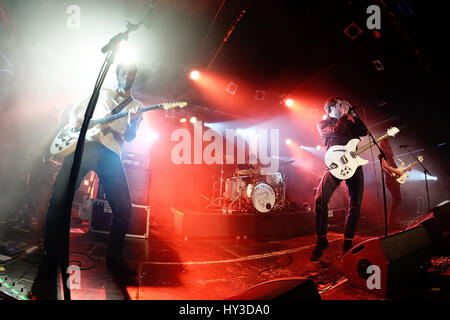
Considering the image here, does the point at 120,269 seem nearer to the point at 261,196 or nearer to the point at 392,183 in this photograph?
the point at 261,196

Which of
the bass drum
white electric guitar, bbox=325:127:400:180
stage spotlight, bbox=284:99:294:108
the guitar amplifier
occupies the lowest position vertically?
the guitar amplifier

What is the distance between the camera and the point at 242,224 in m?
5.32

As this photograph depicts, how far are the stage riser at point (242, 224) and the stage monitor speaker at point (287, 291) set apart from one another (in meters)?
3.73

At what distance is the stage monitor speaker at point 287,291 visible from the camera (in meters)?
1.06

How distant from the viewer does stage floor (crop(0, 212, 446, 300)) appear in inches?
74.1

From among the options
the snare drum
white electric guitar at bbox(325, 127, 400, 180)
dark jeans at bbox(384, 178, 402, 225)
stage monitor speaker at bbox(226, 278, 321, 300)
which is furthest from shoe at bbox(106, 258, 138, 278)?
dark jeans at bbox(384, 178, 402, 225)

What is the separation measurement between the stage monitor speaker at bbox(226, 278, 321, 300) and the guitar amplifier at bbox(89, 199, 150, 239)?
366cm

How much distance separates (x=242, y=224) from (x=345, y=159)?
117 inches

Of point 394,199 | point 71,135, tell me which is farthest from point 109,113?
point 394,199

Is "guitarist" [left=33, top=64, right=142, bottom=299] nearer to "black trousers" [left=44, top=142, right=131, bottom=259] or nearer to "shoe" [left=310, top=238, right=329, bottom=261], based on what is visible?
"black trousers" [left=44, top=142, right=131, bottom=259]

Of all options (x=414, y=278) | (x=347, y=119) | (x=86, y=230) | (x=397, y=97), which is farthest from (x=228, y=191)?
(x=397, y=97)

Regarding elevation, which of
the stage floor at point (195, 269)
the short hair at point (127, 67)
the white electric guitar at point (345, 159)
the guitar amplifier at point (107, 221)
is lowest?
the stage floor at point (195, 269)

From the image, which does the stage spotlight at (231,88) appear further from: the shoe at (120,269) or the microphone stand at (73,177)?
the shoe at (120,269)

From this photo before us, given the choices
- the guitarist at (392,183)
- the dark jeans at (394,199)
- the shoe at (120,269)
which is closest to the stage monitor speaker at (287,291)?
the shoe at (120,269)
